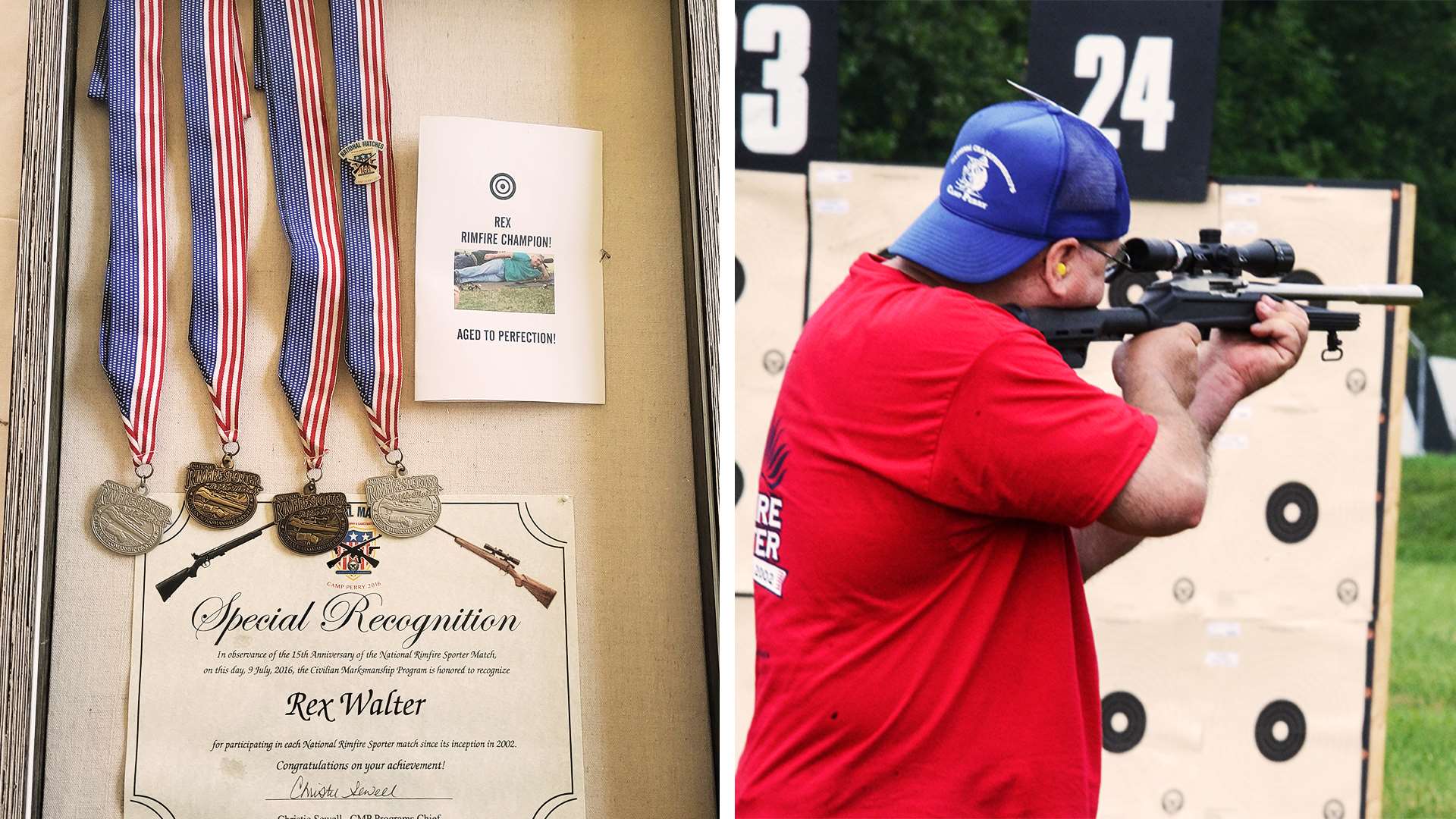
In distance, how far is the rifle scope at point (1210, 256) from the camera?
1.28 m

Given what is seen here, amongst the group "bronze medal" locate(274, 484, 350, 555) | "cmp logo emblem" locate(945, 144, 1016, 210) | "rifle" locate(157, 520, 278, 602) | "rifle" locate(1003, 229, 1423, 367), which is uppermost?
"cmp logo emblem" locate(945, 144, 1016, 210)

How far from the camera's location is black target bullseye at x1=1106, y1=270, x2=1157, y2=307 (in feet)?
7.37

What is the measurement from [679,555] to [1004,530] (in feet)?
1.03

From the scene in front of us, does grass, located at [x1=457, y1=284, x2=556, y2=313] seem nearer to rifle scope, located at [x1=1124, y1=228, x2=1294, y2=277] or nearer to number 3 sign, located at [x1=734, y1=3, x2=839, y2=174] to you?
rifle scope, located at [x1=1124, y1=228, x2=1294, y2=277]

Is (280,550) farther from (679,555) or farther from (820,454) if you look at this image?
(820,454)

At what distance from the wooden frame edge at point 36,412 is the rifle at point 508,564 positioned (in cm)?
29

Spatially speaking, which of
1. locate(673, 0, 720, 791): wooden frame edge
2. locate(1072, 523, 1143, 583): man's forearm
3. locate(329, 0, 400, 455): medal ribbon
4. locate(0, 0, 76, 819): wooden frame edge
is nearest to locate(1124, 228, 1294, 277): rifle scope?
locate(1072, 523, 1143, 583): man's forearm

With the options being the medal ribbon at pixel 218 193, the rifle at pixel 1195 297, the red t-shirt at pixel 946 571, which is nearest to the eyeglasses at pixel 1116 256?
the rifle at pixel 1195 297

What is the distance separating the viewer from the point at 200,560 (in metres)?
1.00

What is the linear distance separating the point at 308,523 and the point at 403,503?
74mm

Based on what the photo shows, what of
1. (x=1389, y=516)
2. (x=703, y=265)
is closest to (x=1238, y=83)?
(x=1389, y=516)

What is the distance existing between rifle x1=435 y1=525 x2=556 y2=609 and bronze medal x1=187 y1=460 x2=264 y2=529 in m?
0.15

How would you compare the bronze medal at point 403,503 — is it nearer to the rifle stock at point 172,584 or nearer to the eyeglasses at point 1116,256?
the rifle stock at point 172,584

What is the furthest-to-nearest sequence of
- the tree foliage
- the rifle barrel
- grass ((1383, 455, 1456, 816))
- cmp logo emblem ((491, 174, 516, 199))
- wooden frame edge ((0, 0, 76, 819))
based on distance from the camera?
the tree foliage < grass ((1383, 455, 1456, 816)) < the rifle barrel < cmp logo emblem ((491, 174, 516, 199)) < wooden frame edge ((0, 0, 76, 819))
